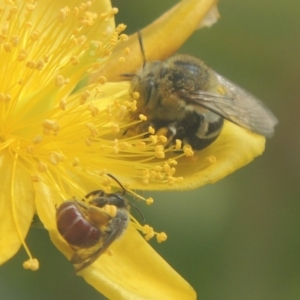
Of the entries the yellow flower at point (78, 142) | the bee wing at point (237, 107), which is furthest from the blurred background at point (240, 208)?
the bee wing at point (237, 107)

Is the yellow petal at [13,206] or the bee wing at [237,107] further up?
the bee wing at [237,107]

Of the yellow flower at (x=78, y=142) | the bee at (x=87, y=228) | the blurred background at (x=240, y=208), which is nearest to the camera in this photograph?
the bee at (x=87, y=228)

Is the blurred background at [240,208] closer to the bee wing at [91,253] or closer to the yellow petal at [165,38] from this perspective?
the yellow petal at [165,38]

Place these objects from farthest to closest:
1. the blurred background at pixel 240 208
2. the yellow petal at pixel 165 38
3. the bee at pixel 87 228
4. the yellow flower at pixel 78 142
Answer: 1. the blurred background at pixel 240 208
2. the yellow petal at pixel 165 38
3. the yellow flower at pixel 78 142
4. the bee at pixel 87 228

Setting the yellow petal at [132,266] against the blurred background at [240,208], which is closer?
the yellow petal at [132,266]

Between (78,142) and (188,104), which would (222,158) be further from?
(78,142)

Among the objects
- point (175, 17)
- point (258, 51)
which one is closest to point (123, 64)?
point (175, 17)
